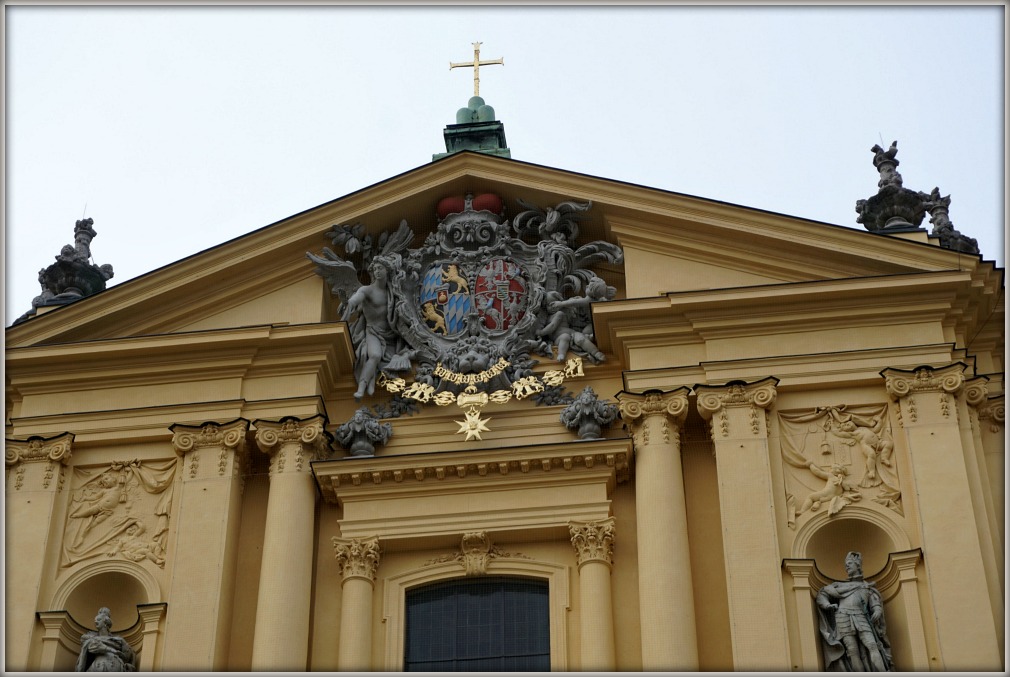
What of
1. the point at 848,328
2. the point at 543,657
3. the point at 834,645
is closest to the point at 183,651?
the point at 543,657

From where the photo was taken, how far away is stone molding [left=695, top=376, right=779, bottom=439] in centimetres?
1703

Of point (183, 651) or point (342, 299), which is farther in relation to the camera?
point (342, 299)

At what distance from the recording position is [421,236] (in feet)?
63.5

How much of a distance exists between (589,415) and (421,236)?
3.20m

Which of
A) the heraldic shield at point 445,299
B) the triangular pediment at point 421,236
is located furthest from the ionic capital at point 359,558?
the triangular pediment at point 421,236

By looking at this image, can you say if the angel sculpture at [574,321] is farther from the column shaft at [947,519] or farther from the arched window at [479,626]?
the column shaft at [947,519]

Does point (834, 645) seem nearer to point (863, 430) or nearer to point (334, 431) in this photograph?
point (863, 430)

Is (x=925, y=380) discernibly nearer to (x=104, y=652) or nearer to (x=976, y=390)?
(x=976, y=390)

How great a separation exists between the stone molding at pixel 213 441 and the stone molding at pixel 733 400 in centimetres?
469

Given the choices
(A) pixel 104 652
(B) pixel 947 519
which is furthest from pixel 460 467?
(B) pixel 947 519

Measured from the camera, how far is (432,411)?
714 inches

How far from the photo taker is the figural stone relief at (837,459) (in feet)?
54.4

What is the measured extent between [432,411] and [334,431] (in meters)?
1.05

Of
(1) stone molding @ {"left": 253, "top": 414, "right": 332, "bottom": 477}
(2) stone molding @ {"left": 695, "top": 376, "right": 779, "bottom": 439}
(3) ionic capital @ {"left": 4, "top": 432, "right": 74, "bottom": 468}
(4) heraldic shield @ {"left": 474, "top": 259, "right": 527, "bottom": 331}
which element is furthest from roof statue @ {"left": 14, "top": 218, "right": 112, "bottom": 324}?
(2) stone molding @ {"left": 695, "top": 376, "right": 779, "bottom": 439}
